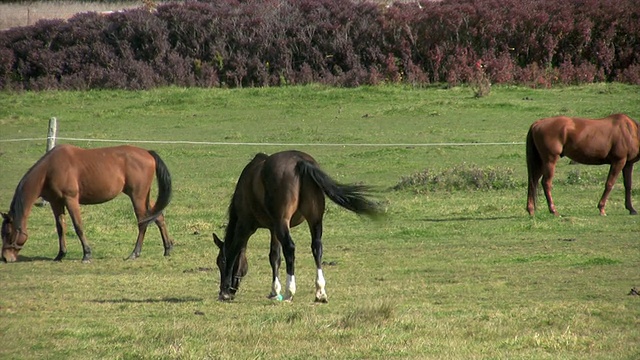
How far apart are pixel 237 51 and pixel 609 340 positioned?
2559cm

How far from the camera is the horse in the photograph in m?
10.2

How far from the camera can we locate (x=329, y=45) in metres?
32.4

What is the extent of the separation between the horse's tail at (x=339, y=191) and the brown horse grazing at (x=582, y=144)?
6.91m

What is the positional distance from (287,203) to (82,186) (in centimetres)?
548

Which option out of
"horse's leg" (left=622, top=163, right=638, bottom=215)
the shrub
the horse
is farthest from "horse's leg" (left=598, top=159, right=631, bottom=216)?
the horse

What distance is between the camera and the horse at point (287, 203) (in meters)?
10.2

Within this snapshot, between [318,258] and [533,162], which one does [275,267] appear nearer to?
[318,258]

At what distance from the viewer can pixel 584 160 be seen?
17359 mm

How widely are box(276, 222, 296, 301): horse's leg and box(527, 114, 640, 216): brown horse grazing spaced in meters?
7.32

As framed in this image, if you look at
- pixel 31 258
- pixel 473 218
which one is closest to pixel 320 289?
pixel 31 258

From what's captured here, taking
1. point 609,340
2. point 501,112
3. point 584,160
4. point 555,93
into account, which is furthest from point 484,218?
point 555,93

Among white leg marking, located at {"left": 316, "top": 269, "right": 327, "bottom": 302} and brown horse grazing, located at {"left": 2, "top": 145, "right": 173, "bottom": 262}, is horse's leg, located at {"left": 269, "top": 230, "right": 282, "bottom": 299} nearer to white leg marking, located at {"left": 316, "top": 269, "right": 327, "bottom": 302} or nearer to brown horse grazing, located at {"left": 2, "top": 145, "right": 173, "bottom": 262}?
white leg marking, located at {"left": 316, "top": 269, "right": 327, "bottom": 302}

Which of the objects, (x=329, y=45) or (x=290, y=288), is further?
(x=329, y=45)

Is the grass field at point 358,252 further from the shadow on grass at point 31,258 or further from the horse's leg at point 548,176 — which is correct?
the horse's leg at point 548,176
